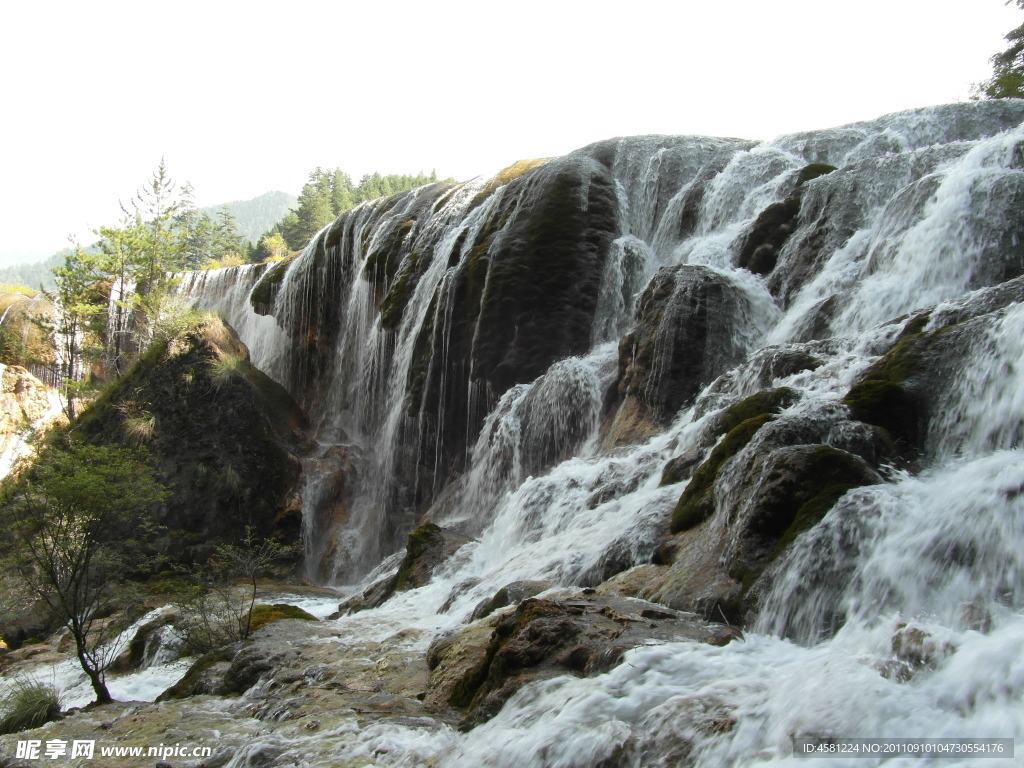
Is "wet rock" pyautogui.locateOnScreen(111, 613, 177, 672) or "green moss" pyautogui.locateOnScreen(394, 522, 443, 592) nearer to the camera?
"wet rock" pyautogui.locateOnScreen(111, 613, 177, 672)

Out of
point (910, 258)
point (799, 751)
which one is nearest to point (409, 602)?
point (799, 751)

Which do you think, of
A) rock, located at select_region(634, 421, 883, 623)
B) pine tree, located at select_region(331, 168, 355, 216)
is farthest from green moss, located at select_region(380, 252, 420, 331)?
pine tree, located at select_region(331, 168, 355, 216)

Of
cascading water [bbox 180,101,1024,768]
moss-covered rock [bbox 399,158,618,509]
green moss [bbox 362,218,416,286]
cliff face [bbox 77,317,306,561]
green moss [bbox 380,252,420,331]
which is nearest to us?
cascading water [bbox 180,101,1024,768]

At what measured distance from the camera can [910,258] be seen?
10.6 m

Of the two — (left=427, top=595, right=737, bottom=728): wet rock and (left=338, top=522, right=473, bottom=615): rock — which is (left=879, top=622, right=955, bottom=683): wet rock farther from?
(left=338, top=522, right=473, bottom=615): rock

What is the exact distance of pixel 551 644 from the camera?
5.03 meters

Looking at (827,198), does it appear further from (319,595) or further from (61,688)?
(61,688)

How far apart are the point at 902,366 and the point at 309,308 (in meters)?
22.3

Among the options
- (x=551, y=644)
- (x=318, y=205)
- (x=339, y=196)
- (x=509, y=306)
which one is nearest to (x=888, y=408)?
(x=551, y=644)

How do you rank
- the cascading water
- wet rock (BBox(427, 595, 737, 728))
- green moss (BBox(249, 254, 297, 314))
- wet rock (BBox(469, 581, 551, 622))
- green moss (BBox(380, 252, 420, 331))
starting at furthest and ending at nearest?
green moss (BBox(249, 254, 297, 314))
green moss (BBox(380, 252, 420, 331))
wet rock (BBox(469, 581, 551, 622))
wet rock (BBox(427, 595, 737, 728))
the cascading water

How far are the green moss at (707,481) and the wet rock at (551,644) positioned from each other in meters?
1.42

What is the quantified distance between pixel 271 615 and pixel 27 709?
10.5ft

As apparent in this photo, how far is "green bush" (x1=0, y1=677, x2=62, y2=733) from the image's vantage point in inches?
283

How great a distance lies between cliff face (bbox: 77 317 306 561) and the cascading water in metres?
1.69
